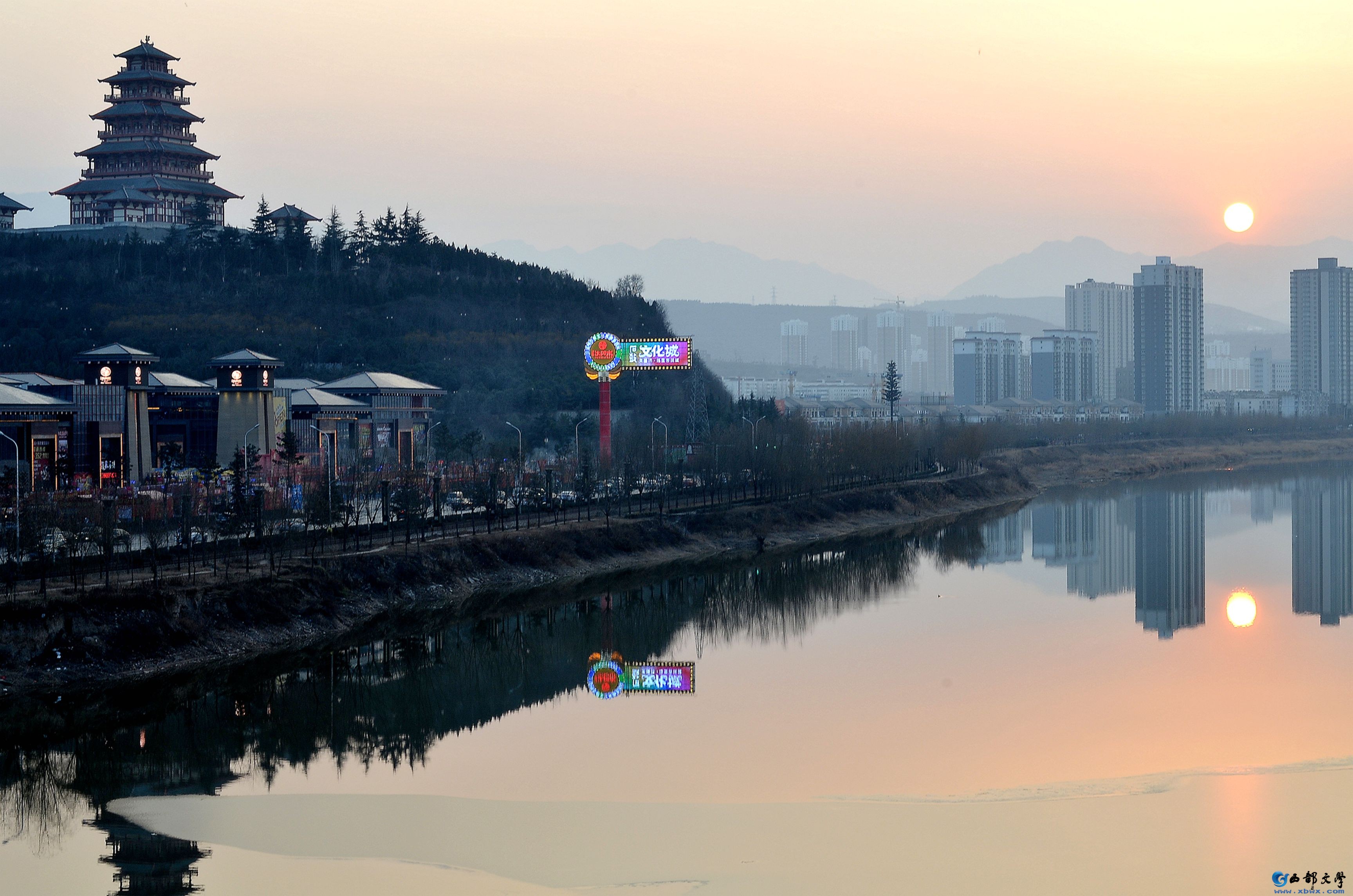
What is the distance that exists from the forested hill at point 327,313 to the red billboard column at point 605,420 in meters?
15.2

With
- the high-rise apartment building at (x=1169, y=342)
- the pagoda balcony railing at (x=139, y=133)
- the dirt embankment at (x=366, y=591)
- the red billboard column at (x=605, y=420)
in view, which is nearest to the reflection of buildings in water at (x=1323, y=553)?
the dirt embankment at (x=366, y=591)

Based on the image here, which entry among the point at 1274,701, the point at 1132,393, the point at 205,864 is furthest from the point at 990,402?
the point at 205,864

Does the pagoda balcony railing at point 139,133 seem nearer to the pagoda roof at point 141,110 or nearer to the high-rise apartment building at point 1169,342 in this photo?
A: the pagoda roof at point 141,110

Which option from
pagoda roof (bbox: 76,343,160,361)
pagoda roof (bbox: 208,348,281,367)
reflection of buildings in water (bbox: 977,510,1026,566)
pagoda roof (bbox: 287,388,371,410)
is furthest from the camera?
pagoda roof (bbox: 287,388,371,410)

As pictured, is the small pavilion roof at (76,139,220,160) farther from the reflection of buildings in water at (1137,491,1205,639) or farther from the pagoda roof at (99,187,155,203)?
the reflection of buildings in water at (1137,491,1205,639)

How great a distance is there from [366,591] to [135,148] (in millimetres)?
58980

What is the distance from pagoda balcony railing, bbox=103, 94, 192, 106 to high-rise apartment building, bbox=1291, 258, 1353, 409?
438 ft

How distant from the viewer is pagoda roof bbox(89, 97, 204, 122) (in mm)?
82312

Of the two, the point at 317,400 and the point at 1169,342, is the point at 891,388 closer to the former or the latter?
the point at 317,400

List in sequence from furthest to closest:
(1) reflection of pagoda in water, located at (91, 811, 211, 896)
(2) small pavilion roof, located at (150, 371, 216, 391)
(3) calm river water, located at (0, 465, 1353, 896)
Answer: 1. (2) small pavilion roof, located at (150, 371, 216, 391)
2. (3) calm river water, located at (0, 465, 1353, 896)
3. (1) reflection of pagoda in water, located at (91, 811, 211, 896)

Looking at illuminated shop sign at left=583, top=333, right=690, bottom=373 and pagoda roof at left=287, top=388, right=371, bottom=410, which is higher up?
illuminated shop sign at left=583, top=333, right=690, bottom=373

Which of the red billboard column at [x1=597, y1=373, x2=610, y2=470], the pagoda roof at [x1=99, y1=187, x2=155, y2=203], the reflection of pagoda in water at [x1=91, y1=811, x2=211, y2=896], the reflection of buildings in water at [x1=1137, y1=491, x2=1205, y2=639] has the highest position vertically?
the pagoda roof at [x1=99, y1=187, x2=155, y2=203]

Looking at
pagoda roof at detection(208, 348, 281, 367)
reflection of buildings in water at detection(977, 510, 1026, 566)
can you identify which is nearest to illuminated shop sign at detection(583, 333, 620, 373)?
pagoda roof at detection(208, 348, 281, 367)

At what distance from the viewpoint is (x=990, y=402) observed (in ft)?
532
